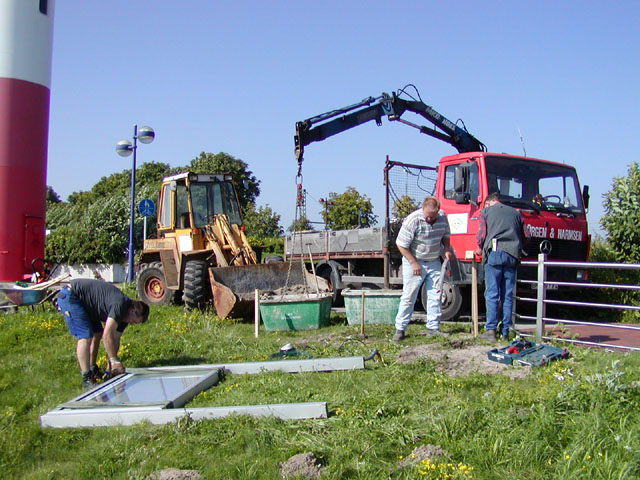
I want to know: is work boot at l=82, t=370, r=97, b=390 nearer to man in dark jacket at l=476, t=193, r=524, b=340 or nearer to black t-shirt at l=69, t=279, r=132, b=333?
black t-shirt at l=69, t=279, r=132, b=333

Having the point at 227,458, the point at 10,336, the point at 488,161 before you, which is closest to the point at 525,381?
the point at 227,458

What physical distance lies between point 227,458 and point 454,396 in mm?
1841

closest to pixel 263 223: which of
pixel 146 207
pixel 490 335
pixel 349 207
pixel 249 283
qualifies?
pixel 349 207

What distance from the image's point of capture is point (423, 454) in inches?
144

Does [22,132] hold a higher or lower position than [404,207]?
higher

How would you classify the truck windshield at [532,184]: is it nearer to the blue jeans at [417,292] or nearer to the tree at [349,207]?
the blue jeans at [417,292]

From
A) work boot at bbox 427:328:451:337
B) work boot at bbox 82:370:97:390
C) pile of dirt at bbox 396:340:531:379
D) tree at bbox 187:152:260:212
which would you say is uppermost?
tree at bbox 187:152:260:212

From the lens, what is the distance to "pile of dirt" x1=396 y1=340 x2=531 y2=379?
545cm

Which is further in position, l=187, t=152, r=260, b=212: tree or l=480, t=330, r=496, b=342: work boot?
l=187, t=152, r=260, b=212: tree

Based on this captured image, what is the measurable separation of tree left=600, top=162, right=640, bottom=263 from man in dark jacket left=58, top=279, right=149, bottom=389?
9.26 meters

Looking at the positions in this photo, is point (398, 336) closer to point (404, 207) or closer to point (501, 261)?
point (501, 261)

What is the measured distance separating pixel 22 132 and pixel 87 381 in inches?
416

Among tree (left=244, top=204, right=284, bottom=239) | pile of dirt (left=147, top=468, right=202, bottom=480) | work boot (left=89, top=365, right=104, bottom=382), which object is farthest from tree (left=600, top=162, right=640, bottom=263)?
tree (left=244, top=204, right=284, bottom=239)

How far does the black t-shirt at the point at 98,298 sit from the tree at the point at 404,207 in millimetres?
6026
